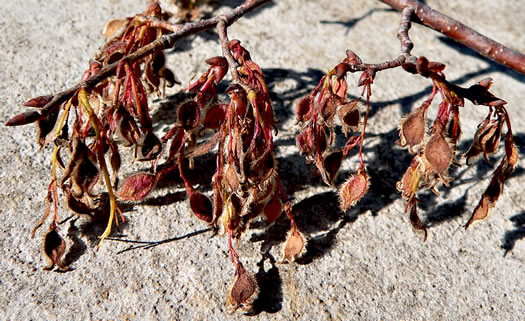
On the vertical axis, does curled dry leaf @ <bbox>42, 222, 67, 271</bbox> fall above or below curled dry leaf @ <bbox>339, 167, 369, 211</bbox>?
above

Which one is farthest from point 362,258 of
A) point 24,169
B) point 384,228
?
point 24,169

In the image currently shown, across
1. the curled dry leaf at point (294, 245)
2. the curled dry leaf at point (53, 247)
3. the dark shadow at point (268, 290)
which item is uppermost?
the curled dry leaf at point (53, 247)

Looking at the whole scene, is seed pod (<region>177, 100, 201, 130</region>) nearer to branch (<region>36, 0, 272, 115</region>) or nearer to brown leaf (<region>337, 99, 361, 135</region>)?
branch (<region>36, 0, 272, 115</region>)

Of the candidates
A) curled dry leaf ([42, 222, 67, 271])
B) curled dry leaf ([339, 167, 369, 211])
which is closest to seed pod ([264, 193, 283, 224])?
curled dry leaf ([339, 167, 369, 211])

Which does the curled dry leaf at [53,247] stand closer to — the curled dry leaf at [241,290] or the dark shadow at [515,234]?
the curled dry leaf at [241,290]

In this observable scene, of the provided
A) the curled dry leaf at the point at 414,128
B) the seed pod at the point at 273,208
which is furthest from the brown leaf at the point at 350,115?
the seed pod at the point at 273,208

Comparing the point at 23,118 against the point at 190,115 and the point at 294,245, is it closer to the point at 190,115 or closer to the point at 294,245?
the point at 190,115
